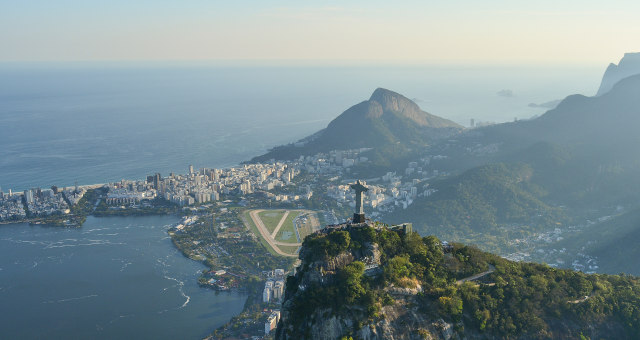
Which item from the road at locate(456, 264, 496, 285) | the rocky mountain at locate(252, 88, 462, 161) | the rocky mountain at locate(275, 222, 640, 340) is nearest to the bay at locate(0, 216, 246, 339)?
the rocky mountain at locate(275, 222, 640, 340)

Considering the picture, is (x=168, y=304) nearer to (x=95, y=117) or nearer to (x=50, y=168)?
(x=50, y=168)

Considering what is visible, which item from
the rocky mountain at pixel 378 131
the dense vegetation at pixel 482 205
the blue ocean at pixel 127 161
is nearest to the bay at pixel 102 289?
the blue ocean at pixel 127 161

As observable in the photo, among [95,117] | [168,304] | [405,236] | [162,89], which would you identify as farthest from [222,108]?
[405,236]

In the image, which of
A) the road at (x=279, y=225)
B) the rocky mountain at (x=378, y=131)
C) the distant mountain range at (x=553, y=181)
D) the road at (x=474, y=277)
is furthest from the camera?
the rocky mountain at (x=378, y=131)

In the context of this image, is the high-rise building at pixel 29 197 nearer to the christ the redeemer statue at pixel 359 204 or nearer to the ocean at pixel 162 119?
the ocean at pixel 162 119

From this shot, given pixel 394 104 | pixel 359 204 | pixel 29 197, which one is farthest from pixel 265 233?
pixel 394 104

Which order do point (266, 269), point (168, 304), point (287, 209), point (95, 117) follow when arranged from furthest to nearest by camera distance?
point (95, 117) → point (287, 209) → point (266, 269) → point (168, 304)
